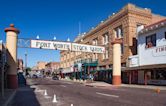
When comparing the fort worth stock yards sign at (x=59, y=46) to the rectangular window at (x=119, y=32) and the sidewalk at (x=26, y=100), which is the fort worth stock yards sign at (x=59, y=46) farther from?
the sidewalk at (x=26, y=100)

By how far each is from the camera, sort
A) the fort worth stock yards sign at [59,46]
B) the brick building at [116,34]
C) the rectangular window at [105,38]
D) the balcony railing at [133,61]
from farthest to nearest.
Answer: the rectangular window at [105,38] < the brick building at [116,34] < the balcony railing at [133,61] < the fort worth stock yards sign at [59,46]

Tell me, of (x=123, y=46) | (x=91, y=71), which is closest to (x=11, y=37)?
(x=123, y=46)

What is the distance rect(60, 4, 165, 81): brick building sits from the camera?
42.8 meters

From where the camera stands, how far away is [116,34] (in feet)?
157

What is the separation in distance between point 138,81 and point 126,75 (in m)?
4.28

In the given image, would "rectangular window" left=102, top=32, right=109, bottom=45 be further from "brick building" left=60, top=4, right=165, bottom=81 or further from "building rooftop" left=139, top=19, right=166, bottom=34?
"building rooftop" left=139, top=19, right=166, bottom=34

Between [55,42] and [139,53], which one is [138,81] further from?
[55,42]

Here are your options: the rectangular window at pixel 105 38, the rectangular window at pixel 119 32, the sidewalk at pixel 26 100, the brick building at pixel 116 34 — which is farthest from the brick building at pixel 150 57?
the sidewalk at pixel 26 100

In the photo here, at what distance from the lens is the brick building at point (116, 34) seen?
42844mm

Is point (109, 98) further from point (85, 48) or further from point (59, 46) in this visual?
point (85, 48)

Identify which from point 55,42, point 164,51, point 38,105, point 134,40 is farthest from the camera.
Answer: point 134,40

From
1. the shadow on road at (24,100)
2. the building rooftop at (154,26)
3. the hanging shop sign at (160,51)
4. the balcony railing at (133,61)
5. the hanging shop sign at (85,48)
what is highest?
the building rooftop at (154,26)

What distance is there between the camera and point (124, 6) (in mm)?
45062

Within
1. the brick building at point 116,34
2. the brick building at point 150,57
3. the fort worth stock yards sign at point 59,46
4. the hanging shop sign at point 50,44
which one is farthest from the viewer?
the brick building at point 116,34
